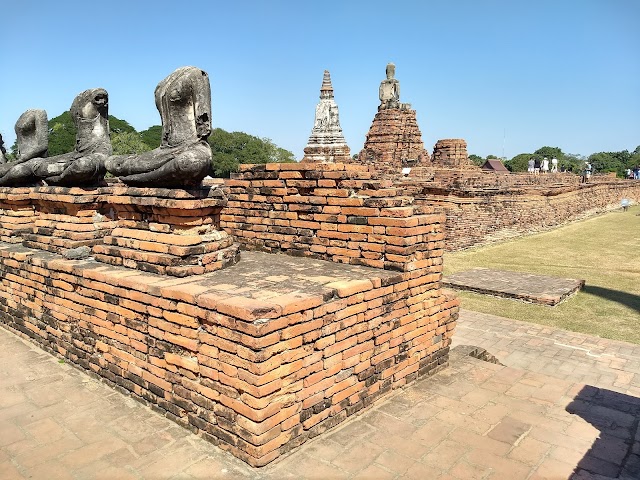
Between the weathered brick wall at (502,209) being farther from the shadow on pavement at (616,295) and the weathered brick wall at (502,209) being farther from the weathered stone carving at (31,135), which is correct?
the weathered stone carving at (31,135)

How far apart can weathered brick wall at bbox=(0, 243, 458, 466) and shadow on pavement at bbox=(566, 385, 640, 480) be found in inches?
46.2

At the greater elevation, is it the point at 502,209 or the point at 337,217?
the point at 337,217

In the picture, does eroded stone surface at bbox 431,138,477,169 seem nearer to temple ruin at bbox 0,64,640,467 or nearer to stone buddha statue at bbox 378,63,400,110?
stone buddha statue at bbox 378,63,400,110

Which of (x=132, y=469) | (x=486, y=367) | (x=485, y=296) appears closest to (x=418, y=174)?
(x=485, y=296)

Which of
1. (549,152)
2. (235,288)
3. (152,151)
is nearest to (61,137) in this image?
(152,151)

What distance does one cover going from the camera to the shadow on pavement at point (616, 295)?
25.9 ft

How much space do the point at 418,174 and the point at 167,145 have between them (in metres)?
12.8

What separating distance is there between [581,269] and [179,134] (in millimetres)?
9812

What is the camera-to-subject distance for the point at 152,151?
411 cm

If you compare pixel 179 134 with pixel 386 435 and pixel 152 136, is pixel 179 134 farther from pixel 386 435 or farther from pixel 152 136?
pixel 152 136

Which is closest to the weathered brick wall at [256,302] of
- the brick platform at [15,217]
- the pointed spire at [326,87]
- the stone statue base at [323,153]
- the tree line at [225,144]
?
the brick platform at [15,217]

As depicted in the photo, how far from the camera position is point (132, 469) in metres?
2.67

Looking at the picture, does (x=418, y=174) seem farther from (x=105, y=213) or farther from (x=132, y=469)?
(x=132, y=469)

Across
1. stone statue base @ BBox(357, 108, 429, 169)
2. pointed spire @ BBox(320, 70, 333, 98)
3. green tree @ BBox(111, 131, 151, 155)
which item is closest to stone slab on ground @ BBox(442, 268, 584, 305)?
pointed spire @ BBox(320, 70, 333, 98)
